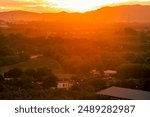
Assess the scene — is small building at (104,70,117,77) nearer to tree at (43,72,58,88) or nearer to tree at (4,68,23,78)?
tree at (43,72,58,88)

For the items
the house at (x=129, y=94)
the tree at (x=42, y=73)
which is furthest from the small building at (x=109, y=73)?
the house at (x=129, y=94)

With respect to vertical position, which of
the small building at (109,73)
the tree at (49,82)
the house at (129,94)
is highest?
the house at (129,94)

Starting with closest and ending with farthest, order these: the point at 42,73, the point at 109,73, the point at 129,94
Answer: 1. the point at 129,94
2. the point at 42,73
3. the point at 109,73

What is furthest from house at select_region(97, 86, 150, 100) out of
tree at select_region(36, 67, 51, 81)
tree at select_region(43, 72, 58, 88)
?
tree at select_region(36, 67, 51, 81)

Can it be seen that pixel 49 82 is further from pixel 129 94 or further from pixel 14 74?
pixel 129 94

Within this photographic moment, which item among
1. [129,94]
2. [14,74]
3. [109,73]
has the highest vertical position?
[129,94]

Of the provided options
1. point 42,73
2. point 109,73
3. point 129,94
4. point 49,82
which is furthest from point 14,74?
point 129,94

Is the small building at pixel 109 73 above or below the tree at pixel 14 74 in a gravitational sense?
below

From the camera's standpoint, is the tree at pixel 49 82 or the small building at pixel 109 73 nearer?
the tree at pixel 49 82

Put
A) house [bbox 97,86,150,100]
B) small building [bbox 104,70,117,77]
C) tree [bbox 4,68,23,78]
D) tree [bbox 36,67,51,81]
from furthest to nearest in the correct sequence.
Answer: small building [bbox 104,70,117,77]
tree [bbox 4,68,23,78]
tree [bbox 36,67,51,81]
house [bbox 97,86,150,100]

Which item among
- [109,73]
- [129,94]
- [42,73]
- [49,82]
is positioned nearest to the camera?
[129,94]


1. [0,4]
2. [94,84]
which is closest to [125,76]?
[94,84]

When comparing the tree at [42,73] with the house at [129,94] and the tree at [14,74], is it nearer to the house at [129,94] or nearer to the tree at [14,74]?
the tree at [14,74]
